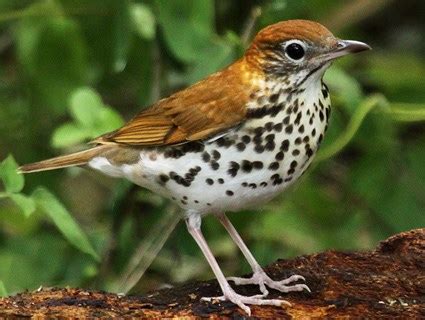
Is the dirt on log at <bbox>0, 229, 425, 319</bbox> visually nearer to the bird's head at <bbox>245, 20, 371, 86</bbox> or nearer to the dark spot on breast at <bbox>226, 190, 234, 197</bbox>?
the dark spot on breast at <bbox>226, 190, 234, 197</bbox>

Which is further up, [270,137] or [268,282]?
[270,137]

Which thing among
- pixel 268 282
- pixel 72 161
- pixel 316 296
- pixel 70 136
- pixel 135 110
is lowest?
pixel 316 296

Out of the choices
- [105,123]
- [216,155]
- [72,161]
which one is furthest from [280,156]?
[105,123]

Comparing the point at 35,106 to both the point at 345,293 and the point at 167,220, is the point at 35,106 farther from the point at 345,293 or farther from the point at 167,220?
the point at 345,293

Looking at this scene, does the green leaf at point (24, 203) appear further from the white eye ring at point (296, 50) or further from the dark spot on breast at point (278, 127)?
the white eye ring at point (296, 50)

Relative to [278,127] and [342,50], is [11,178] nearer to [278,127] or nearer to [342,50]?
[278,127]

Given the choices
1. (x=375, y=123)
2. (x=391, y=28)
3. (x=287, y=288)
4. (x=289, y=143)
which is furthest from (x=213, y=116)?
(x=391, y=28)

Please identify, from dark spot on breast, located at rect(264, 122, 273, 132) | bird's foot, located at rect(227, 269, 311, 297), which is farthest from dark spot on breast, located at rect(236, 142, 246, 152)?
bird's foot, located at rect(227, 269, 311, 297)
